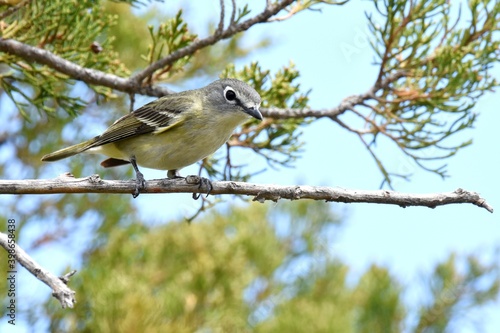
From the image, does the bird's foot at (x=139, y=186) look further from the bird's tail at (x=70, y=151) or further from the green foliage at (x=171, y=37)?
the bird's tail at (x=70, y=151)

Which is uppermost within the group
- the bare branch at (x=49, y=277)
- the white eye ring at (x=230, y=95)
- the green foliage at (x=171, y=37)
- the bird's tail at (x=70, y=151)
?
the green foliage at (x=171, y=37)

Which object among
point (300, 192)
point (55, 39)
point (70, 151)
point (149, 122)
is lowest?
point (300, 192)

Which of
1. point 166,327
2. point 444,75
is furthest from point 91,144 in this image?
point 444,75

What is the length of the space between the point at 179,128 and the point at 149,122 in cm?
21

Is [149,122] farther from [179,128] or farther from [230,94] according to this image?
[230,94]

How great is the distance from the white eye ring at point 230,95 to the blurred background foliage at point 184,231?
98mm

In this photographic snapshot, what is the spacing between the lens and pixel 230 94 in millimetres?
4105

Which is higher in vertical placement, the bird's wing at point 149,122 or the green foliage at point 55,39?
the green foliage at point 55,39

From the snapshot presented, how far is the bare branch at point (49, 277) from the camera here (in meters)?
2.41

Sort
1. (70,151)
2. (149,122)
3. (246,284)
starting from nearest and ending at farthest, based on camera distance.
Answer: (149,122)
(70,151)
(246,284)

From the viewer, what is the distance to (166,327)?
4.53 m

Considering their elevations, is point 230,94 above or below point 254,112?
above

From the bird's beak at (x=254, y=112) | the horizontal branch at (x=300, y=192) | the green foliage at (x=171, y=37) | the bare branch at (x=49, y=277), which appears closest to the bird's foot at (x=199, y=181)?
Answer: the horizontal branch at (x=300, y=192)

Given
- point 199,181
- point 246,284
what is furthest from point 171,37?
point 246,284
